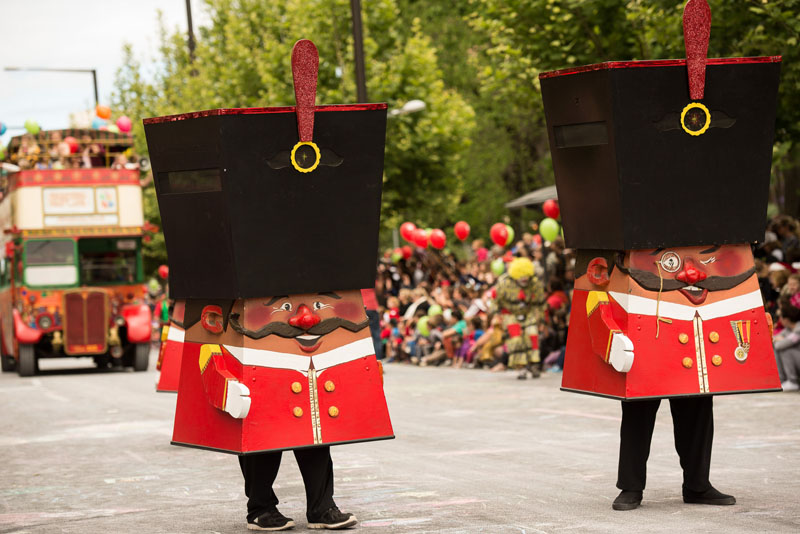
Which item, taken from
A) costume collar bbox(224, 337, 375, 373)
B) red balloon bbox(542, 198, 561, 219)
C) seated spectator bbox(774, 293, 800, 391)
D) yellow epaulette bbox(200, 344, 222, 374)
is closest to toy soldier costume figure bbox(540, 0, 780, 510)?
costume collar bbox(224, 337, 375, 373)

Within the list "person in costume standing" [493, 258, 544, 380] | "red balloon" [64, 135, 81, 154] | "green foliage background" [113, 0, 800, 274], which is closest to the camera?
"green foliage background" [113, 0, 800, 274]

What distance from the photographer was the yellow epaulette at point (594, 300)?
22.7 feet

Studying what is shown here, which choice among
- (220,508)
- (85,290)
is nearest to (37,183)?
(85,290)

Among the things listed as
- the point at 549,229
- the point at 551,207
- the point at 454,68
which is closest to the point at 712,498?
the point at 549,229

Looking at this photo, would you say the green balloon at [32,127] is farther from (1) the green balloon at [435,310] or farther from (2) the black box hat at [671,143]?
(2) the black box hat at [671,143]

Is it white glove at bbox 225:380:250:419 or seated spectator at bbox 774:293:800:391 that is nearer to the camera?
white glove at bbox 225:380:250:419

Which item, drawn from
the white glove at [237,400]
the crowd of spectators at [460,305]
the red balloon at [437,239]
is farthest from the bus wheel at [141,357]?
the white glove at [237,400]

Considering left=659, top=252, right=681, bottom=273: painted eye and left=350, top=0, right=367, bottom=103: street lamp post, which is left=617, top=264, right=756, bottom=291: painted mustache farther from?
left=350, top=0, right=367, bottom=103: street lamp post

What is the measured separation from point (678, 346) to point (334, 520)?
6.58ft

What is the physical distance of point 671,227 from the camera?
6824 mm

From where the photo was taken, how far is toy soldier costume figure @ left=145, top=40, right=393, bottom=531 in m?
6.41

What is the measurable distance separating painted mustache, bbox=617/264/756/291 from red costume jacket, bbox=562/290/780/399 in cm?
8

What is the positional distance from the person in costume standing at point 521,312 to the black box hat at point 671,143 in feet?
33.0

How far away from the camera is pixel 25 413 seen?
1536 centimetres
